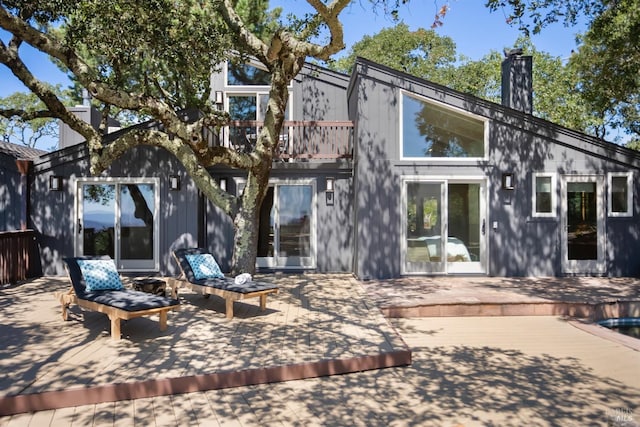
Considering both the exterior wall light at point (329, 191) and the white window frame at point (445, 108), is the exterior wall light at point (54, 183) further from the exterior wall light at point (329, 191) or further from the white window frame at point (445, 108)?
the white window frame at point (445, 108)

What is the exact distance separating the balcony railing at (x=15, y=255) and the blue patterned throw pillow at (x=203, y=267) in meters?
4.09

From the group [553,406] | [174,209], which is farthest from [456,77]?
[553,406]

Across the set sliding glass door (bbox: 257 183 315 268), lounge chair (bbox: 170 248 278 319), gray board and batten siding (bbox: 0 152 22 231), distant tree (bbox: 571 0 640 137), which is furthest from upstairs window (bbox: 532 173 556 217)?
gray board and batten siding (bbox: 0 152 22 231)

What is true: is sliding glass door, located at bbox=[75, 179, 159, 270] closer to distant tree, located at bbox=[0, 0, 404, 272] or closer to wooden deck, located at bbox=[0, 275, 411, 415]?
distant tree, located at bbox=[0, 0, 404, 272]

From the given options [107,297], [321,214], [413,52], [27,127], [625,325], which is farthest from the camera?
[27,127]

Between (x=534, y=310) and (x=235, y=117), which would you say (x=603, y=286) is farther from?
(x=235, y=117)

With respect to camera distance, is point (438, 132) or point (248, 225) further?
point (438, 132)

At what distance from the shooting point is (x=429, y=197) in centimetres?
921

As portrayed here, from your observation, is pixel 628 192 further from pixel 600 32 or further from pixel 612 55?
pixel 612 55

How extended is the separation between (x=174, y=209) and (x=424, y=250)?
5430mm

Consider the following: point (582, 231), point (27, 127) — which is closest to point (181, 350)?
point (582, 231)

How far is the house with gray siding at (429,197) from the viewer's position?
902cm

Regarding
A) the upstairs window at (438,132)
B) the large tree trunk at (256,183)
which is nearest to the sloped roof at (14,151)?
the large tree trunk at (256,183)

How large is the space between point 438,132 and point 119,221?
7150mm
